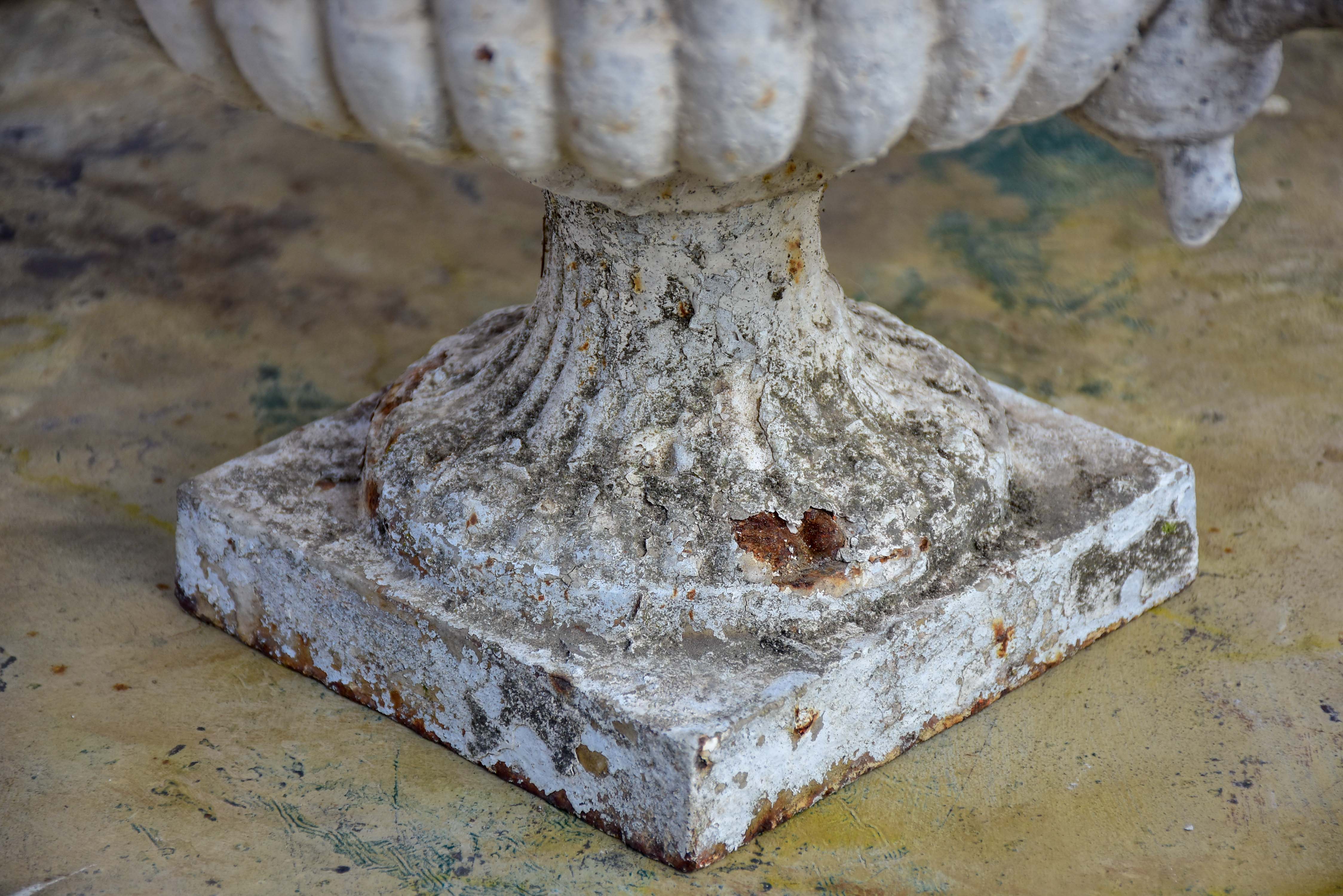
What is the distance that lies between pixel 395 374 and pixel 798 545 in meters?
1.09

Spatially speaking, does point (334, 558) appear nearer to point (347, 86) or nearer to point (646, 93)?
point (347, 86)

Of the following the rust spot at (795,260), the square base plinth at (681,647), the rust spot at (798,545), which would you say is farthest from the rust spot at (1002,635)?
the rust spot at (795,260)

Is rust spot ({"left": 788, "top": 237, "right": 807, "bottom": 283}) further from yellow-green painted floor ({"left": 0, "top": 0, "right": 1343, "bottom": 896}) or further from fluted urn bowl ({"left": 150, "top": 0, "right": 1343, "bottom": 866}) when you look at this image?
yellow-green painted floor ({"left": 0, "top": 0, "right": 1343, "bottom": 896})

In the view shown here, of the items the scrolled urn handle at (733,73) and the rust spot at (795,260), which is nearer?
the scrolled urn handle at (733,73)

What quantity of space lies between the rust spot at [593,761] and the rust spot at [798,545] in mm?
265

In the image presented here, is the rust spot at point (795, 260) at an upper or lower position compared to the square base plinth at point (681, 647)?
upper

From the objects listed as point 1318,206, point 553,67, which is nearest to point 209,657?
point 553,67

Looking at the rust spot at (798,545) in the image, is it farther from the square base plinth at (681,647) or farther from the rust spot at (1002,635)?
the rust spot at (1002,635)

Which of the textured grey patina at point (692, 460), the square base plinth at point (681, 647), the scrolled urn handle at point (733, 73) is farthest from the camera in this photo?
the textured grey patina at point (692, 460)

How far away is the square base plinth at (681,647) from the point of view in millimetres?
1517

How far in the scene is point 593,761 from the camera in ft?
5.08

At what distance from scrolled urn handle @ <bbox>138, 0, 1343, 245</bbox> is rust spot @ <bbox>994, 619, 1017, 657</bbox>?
0.54m

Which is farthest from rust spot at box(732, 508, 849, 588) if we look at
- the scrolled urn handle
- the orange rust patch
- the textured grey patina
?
the scrolled urn handle

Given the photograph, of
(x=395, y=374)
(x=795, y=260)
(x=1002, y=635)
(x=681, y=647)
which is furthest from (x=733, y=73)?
(x=395, y=374)
